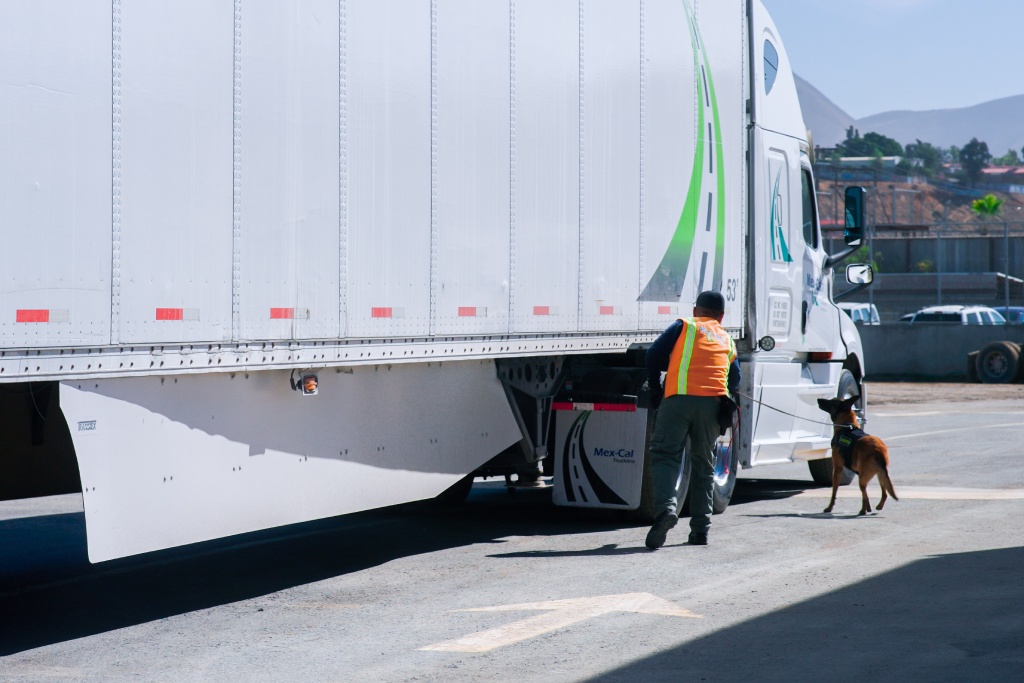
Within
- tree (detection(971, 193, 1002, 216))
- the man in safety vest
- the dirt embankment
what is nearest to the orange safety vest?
the man in safety vest

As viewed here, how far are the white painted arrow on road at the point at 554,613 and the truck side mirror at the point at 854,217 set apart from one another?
18.3ft

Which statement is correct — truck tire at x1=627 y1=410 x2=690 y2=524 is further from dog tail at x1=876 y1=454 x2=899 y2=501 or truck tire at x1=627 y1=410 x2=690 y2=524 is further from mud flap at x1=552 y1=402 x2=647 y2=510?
dog tail at x1=876 y1=454 x2=899 y2=501

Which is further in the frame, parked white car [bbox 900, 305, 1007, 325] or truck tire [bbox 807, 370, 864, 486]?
parked white car [bbox 900, 305, 1007, 325]

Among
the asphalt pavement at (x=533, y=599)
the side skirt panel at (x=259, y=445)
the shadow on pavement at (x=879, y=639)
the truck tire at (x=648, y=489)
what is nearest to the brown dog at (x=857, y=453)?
the asphalt pavement at (x=533, y=599)

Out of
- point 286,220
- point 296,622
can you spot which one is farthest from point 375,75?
point 296,622

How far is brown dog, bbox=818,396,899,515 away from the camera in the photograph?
10.3 m

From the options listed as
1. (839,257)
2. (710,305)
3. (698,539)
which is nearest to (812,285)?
(839,257)

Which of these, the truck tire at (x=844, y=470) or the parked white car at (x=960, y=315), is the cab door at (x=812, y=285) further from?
the parked white car at (x=960, y=315)

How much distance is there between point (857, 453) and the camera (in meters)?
10.4

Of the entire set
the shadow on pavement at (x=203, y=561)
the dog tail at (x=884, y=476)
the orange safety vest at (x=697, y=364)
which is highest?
the orange safety vest at (x=697, y=364)

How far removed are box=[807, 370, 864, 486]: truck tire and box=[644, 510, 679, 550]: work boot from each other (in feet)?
12.5

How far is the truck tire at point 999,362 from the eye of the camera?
30.4 metres

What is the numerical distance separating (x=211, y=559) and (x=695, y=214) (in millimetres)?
4479

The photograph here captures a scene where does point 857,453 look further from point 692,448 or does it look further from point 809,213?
point 809,213
